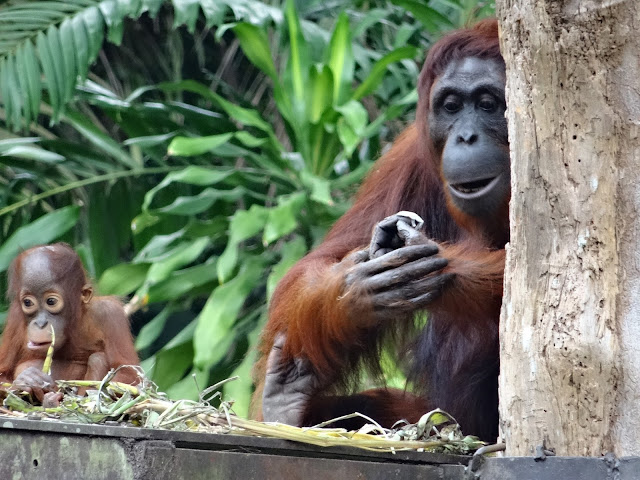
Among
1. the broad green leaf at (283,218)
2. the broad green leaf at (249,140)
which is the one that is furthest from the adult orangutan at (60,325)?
the broad green leaf at (249,140)

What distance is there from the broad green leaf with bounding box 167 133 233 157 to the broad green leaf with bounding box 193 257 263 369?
0.50m

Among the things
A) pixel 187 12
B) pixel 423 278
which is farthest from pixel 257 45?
pixel 423 278

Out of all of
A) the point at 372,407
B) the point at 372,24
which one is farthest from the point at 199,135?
the point at 372,407

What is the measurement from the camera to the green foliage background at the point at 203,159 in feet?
13.4

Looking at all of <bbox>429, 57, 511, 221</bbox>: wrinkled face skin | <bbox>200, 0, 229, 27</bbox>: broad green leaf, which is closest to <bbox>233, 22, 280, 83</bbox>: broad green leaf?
<bbox>200, 0, 229, 27</bbox>: broad green leaf

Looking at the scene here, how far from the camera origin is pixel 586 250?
5.57ft

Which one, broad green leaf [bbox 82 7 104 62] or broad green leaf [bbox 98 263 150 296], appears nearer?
broad green leaf [bbox 98 263 150 296]

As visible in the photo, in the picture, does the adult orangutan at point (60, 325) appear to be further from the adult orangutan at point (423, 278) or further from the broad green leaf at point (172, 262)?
the broad green leaf at point (172, 262)

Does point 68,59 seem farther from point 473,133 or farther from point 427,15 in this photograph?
point 473,133

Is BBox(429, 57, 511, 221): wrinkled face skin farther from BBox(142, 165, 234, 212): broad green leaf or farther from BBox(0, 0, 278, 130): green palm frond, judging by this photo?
BBox(0, 0, 278, 130): green palm frond

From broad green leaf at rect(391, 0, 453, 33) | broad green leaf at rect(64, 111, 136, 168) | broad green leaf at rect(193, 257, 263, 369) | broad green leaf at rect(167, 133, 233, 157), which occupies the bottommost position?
broad green leaf at rect(193, 257, 263, 369)

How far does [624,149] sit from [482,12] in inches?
125

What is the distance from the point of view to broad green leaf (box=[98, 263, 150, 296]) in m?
4.12

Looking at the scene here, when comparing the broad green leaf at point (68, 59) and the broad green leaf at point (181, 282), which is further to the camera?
the broad green leaf at point (68, 59)
